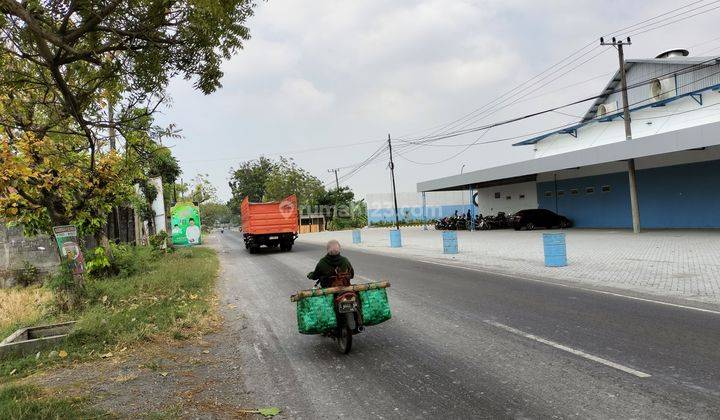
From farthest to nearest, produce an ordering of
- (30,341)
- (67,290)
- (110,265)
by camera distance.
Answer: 1. (110,265)
2. (67,290)
3. (30,341)

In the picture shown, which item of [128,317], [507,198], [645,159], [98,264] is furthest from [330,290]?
[507,198]

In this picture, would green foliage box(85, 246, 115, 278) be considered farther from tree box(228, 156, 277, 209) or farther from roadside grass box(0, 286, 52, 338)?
tree box(228, 156, 277, 209)

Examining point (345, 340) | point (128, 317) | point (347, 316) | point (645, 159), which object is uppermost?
point (645, 159)

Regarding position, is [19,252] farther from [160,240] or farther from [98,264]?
[160,240]

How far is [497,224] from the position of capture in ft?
114

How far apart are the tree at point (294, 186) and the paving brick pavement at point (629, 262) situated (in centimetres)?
4457

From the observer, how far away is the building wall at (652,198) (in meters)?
22.0

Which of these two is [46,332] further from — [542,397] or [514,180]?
[514,180]

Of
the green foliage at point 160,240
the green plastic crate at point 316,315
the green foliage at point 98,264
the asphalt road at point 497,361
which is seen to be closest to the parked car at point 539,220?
the green foliage at point 160,240

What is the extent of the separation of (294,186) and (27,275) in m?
51.1

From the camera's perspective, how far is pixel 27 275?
13250mm

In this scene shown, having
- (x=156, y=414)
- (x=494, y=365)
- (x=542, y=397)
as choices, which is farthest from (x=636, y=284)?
(x=156, y=414)

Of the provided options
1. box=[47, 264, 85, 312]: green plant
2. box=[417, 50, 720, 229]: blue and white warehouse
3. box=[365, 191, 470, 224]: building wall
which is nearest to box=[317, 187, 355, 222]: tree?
box=[365, 191, 470, 224]: building wall

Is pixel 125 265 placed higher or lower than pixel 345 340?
higher
